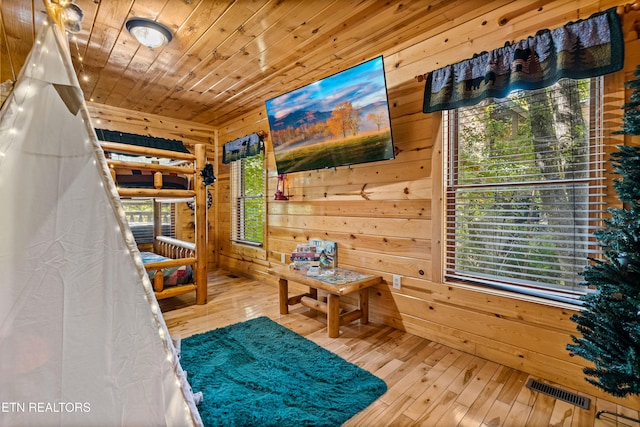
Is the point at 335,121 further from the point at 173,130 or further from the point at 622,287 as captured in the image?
the point at 173,130

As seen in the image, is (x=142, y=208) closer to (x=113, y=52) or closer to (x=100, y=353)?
(x=113, y=52)

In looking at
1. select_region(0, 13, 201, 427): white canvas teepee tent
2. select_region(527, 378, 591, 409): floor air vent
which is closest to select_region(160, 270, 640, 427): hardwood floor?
select_region(527, 378, 591, 409): floor air vent

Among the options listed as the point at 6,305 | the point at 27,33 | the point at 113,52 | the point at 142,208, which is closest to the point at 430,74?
the point at 27,33

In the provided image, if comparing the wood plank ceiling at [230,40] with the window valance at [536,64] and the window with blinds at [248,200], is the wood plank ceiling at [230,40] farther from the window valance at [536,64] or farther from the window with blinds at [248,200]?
the window with blinds at [248,200]

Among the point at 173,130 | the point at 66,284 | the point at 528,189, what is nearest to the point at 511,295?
the point at 528,189

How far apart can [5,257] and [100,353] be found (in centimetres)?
41

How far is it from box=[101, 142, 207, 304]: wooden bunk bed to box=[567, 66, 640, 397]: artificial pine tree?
3.14 metres

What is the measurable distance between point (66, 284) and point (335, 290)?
5.48 ft

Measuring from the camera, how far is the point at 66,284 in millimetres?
953

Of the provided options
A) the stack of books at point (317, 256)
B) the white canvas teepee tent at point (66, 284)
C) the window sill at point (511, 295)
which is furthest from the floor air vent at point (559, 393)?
the white canvas teepee tent at point (66, 284)

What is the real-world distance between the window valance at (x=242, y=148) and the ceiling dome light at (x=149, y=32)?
1632 mm

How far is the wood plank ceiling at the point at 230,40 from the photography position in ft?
6.55

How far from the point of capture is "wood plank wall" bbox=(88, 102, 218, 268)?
160 inches

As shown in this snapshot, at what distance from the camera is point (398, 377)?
6.03 feet
